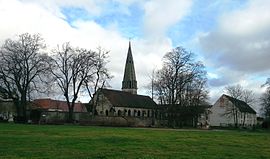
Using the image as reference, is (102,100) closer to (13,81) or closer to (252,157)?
(13,81)

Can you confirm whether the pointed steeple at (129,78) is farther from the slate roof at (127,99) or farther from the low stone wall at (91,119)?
the low stone wall at (91,119)

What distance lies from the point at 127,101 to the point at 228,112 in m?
27.6

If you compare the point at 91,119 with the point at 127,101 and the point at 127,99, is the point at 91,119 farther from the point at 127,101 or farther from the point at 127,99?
the point at 127,99

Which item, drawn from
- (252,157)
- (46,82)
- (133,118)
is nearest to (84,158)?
(252,157)

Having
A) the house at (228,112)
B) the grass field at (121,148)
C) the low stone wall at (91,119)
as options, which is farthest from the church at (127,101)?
the grass field at (121,148)

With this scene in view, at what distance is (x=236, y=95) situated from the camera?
105312mm

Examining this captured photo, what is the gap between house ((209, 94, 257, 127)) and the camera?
106 meters

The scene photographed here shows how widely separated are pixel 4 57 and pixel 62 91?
1162 cm

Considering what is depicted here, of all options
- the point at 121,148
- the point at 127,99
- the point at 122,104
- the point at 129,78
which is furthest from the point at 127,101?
the point at 121,148

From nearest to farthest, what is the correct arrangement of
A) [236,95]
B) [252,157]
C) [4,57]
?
[252,157]
[4,57]
[236,95]

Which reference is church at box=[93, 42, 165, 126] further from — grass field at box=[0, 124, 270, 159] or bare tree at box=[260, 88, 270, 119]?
grass field at box=[0, 124, 270, 159]

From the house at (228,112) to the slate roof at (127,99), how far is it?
18613 millimetres

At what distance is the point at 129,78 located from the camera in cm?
11931

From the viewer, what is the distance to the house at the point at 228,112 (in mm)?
106312
